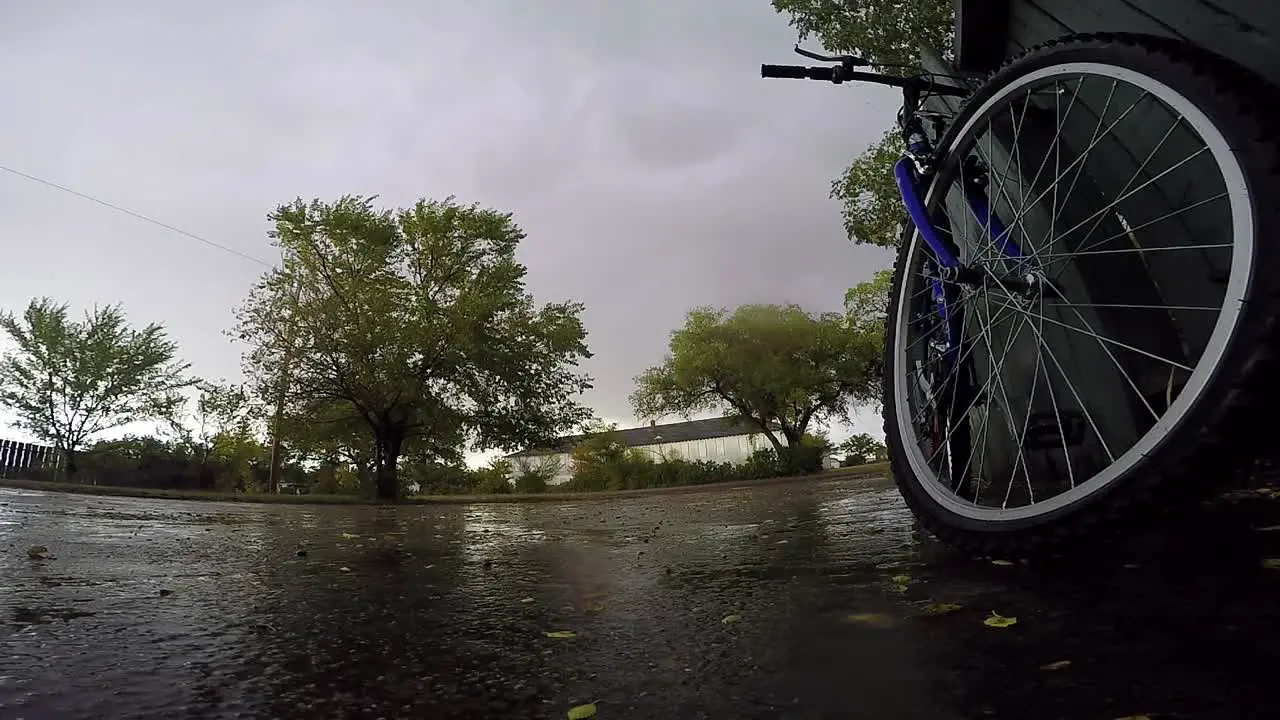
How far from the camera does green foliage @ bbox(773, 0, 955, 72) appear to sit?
9961 mm

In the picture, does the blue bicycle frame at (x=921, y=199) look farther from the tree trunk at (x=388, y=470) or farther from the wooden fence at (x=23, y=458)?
the wooden fence at (x=23, y=458)

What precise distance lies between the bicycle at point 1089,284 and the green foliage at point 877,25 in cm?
774

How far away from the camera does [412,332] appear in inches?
690

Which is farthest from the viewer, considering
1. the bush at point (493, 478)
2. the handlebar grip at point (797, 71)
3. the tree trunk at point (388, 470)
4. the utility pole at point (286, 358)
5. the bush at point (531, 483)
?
the bush at point (493, 478)

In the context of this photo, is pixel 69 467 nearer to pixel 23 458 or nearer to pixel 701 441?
pixel 23 458

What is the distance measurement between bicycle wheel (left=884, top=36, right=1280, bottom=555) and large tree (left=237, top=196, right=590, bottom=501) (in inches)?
605

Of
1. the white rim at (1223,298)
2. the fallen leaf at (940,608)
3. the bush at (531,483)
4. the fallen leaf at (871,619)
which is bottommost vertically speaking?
the bush at (531,483)

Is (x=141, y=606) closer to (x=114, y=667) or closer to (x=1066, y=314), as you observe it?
(x=114, y=667)

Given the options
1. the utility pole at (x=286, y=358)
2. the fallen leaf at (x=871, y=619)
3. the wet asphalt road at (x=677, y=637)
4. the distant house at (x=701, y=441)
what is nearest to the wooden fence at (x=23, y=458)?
the utility pole at (x=286, y=358)

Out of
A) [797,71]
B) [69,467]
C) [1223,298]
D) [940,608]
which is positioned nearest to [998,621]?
[940,608]

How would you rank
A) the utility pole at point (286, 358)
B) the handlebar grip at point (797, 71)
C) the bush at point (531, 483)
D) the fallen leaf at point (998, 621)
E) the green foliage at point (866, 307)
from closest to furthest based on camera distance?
the fallen leaf at point (998, 621), the handlebar grip at point (797, 71), the utility pole at point (286, 358), the bush at point (531, 483), the green foliage at point (866, 307)

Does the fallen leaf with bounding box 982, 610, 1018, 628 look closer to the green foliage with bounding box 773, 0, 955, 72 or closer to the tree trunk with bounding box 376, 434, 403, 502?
the green foliage with bounding box 773, 0, 955, 72

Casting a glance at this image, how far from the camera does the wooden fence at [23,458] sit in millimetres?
17672

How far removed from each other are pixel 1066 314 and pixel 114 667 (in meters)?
3.39
